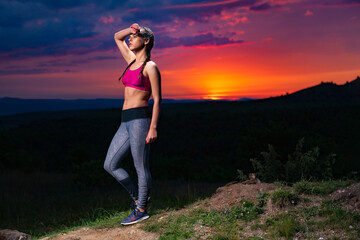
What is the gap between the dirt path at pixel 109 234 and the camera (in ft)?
17.9

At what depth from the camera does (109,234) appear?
5.68 meters

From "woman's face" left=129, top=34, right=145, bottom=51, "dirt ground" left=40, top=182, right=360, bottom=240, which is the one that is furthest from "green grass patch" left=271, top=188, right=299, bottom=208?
"woman's face" left=129, top=34, right=145, bottom=51

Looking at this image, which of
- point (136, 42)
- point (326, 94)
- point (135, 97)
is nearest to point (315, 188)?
point (135, 97)

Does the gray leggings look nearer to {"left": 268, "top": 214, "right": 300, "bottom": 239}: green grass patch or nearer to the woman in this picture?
the woman

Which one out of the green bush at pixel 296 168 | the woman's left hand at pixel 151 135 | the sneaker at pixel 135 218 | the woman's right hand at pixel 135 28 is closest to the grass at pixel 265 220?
the sneaker at pixel 135 218

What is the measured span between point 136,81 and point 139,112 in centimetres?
45

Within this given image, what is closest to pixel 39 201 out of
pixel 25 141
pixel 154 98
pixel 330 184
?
pixel 154 98

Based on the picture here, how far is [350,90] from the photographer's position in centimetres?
9812

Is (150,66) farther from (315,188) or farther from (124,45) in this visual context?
(315,188)

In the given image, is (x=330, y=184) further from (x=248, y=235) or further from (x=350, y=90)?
(x=350, y=90)

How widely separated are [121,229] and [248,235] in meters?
1.95

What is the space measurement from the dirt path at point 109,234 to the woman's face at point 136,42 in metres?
2.71

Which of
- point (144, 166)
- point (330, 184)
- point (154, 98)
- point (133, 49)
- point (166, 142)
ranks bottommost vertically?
point (166, 142)

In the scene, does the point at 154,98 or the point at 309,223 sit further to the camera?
the point at 154,98
